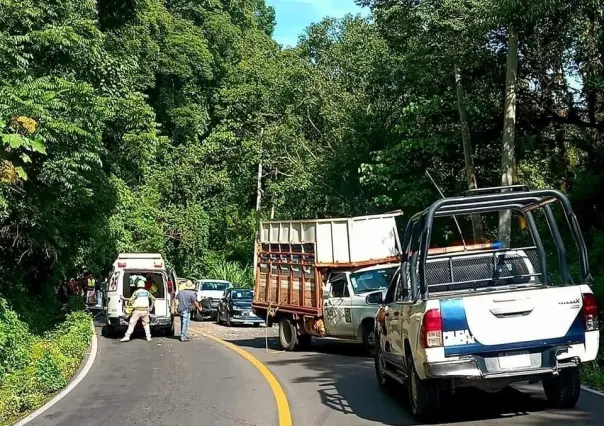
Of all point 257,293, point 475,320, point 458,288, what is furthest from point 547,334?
point 257,293

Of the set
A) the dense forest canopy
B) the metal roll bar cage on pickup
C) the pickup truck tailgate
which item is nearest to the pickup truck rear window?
the metal roll bar cage on pickup

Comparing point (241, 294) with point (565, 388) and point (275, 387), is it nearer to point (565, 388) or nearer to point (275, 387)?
point (275, 387)

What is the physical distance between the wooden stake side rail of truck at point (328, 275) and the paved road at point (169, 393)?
64.8 inches

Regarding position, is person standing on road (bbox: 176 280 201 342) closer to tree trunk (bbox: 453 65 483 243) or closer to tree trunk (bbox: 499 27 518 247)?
tree trunk (bbox: 499 27 518 247)

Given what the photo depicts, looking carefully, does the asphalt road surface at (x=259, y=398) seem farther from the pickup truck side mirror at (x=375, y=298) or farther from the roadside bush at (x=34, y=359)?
A: the pickup truck side mirror at (x=375, y=298)

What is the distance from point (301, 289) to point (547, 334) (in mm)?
9592

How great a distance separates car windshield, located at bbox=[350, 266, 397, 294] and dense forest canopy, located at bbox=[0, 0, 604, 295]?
240 inches

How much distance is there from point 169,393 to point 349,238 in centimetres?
645

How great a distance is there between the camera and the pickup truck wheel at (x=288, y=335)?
1709 centimetres

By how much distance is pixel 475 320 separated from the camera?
7.71 m

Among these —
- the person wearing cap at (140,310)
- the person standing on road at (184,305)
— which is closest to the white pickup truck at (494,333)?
the person standing on road at (184,305)

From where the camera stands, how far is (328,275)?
16.7m

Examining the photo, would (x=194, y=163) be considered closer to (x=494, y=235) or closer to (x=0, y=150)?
(x=494, y=235)

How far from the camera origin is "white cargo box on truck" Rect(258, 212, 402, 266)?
16734 mm
